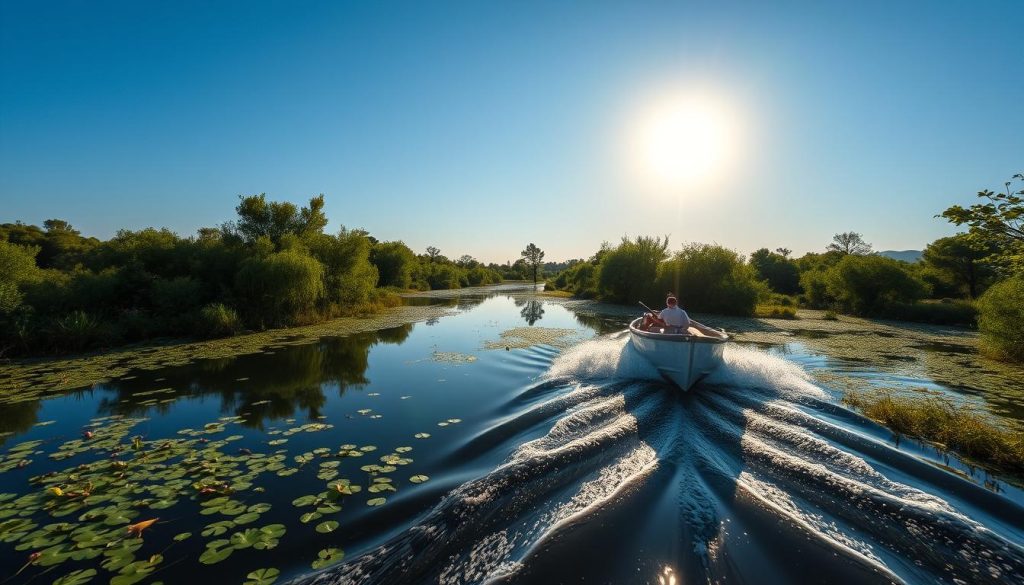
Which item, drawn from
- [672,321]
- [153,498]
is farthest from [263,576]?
[672,321]

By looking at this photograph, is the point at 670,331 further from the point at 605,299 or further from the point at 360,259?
the point at 605,299

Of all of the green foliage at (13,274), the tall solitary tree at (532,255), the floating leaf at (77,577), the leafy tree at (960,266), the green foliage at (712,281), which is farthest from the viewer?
the tall solitary tree at (532,255)

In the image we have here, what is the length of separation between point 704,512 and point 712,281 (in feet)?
86.4

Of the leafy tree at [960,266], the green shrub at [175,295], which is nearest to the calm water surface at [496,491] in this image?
the green shrub at [175,295]

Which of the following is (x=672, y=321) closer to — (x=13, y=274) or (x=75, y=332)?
(x=75, y=332)

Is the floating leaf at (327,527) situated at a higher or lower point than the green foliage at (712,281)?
lower

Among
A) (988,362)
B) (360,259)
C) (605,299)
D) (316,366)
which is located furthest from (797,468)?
(605,299)

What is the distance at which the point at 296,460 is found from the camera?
5.02 metres

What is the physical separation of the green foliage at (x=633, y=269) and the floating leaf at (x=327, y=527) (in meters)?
29.2

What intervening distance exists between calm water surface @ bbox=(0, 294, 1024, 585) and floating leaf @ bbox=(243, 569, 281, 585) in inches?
0.5

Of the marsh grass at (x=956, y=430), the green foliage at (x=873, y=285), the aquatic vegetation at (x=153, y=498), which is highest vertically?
the green foliage at (x=873, y=285)

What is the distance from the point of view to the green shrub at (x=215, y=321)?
13.6 m

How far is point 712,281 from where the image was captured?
27000 mm

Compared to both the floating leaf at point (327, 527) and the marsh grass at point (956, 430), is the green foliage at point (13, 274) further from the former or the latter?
the marsh grass at point (956, 430)
